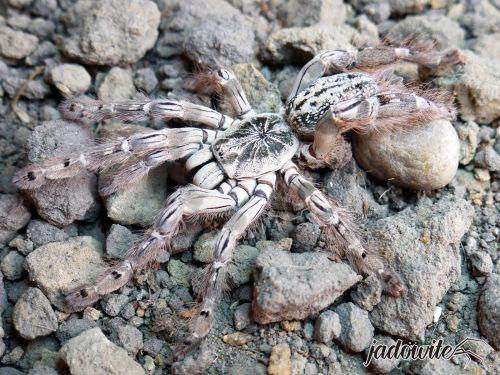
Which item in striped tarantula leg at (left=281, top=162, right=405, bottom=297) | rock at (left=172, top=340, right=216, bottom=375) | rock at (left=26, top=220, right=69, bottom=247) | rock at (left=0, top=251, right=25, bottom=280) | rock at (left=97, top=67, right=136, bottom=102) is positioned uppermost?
rock at (left=97, top=67, right=136, bottom=102)

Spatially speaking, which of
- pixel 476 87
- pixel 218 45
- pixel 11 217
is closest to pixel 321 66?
pixel 218 45

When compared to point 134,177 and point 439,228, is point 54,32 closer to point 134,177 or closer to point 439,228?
point 134,177

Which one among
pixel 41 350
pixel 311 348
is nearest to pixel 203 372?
pixel 311 348

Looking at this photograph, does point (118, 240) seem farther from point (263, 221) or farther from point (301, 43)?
point (301, 43)

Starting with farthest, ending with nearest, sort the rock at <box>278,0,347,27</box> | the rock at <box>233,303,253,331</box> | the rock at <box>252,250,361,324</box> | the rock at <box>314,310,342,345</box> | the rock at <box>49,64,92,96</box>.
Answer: the rock at <box>278,0,347,27</box> → the rock at <box>49,64,92,96</box> → the rock at <box>233,303,253,331</box> → the rock at <box>314,310,342,345</box> → the rock at <box>252,250,361,324</box>

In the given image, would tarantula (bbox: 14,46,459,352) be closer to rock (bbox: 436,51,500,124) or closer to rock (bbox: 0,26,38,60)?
rock (bbox: 436,51,500,124)

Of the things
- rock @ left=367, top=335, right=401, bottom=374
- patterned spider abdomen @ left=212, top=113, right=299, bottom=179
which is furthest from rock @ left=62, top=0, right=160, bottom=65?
rock @ left=367, top=335, right=401, bottom=374
